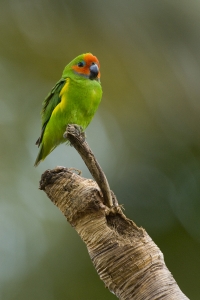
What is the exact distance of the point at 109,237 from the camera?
2.64 meters

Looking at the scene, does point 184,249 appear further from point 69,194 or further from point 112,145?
point 69,194

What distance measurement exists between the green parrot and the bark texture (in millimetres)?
1718

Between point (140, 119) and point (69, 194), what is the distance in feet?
14.1

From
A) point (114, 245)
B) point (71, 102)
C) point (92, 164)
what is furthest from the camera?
point (71, 102)

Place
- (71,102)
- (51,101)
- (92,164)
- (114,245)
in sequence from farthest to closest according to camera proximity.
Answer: (51,101) → (71,102) → (92,164) → (114,245)

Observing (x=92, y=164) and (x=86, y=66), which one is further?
(x=86, y=66)

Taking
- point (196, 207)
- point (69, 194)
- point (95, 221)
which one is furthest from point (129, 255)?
point (196, 207)

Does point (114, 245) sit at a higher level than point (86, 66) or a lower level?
lower

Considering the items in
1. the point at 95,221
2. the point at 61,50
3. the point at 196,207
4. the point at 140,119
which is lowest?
the point at 95,221

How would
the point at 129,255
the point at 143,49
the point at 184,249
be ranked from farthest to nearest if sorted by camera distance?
the point at 143,49 → the point at 184,249 → the point at 129,255

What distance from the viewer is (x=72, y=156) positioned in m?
7.45

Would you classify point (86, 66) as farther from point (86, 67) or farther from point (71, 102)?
point (71, 102)

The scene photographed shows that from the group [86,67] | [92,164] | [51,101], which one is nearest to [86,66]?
[86,67]

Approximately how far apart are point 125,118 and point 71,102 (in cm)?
264
